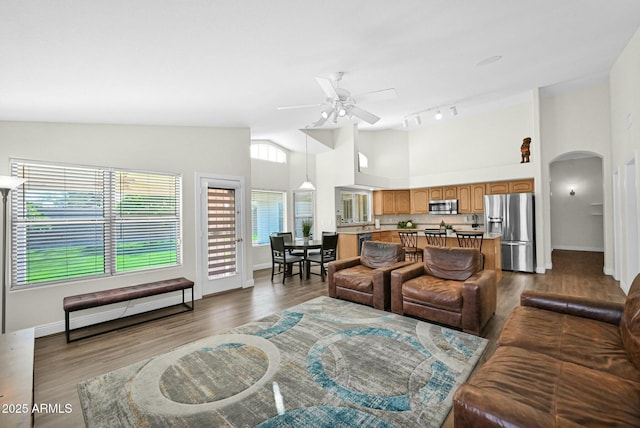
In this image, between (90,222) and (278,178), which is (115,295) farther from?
(278,178)

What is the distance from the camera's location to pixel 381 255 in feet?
14.5

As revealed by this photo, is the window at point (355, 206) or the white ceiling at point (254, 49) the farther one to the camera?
the window at point (355, 206)

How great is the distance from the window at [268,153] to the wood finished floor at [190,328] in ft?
10.6

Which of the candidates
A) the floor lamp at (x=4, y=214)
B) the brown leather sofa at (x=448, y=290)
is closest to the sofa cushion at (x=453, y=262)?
the brown leather sofa at (x=448, y=290)

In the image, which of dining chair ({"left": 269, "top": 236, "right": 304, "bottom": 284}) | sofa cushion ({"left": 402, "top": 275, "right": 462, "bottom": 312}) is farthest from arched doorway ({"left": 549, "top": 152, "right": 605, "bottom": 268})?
dining chair ({"left": 269, "top": 236, "right": 304, "bottom": 284})

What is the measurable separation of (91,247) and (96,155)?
120 centimetres

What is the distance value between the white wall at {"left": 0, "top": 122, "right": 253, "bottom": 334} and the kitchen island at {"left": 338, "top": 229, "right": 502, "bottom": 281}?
8.62 feet

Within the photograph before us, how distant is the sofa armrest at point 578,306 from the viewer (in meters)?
2.18

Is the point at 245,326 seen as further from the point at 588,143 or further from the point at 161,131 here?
the point at 588,143

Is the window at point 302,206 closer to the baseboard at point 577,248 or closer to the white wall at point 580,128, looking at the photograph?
the white wall at point 580,128

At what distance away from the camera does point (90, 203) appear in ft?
12.0

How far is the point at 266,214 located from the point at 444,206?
481 centimetres

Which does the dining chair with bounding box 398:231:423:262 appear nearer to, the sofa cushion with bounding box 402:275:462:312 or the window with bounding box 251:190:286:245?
the sofa cushion with bounding box 402:275:462:312

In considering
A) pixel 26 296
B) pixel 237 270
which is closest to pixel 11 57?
pixel 26 296
